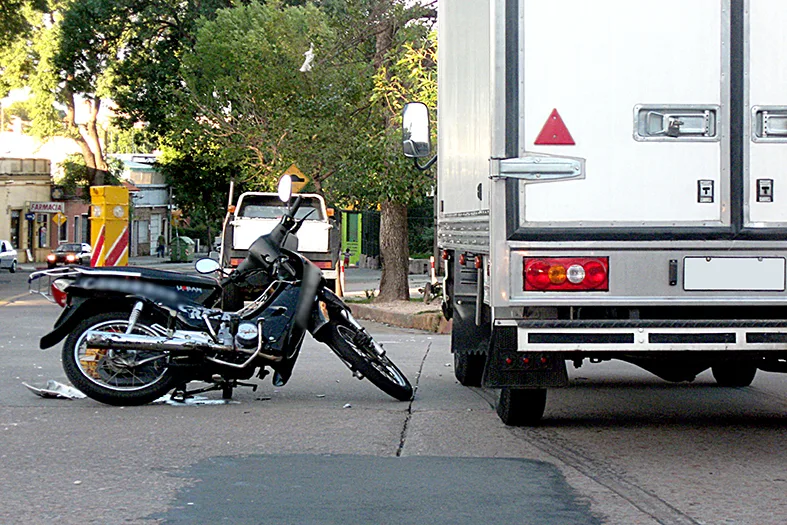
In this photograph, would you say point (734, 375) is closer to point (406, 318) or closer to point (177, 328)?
point (177, 328)

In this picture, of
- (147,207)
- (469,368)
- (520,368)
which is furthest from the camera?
(147,207)

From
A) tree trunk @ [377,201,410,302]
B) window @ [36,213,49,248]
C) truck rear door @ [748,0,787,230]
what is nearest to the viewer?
truck rear door @ [748,0,787,230]

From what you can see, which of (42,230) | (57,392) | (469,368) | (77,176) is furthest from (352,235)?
(57,392)

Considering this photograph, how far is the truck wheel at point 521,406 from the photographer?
743 centimetres

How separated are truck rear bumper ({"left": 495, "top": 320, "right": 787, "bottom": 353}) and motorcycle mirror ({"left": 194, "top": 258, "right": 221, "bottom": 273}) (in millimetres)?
3028

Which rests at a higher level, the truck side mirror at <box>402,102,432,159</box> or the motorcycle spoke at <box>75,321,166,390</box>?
the truck side mirror at <box>402,102,432,159</box>

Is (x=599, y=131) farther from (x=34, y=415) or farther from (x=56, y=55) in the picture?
(x=56, y=55)

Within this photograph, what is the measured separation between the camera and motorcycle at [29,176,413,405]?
8.25 m

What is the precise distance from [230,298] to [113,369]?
121 centimetres

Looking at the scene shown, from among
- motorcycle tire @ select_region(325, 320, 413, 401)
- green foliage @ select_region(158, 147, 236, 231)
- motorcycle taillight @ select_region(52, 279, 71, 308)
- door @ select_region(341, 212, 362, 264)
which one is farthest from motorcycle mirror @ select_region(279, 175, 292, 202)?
door @ select_region(341, 212, 362, 264)

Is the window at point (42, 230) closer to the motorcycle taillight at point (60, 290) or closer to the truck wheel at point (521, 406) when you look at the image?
the motorcycle taillight at point (60, 290)

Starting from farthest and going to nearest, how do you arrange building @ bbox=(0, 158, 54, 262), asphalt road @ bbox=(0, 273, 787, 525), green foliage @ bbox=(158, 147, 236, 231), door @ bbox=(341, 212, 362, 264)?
building @ bbox=(0, 158, 54, 262) < door @ bbox=(341, 212, 362, 264) < green foliage @ bbox=(158, 147, 236, 231) < asphalt road @ bbox=(0, 273, 787, 525)

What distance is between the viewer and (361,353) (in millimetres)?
8711

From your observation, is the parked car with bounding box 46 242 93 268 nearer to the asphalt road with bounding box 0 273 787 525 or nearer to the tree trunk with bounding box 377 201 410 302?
the tree trunk with bounding box 377 201 410 302
